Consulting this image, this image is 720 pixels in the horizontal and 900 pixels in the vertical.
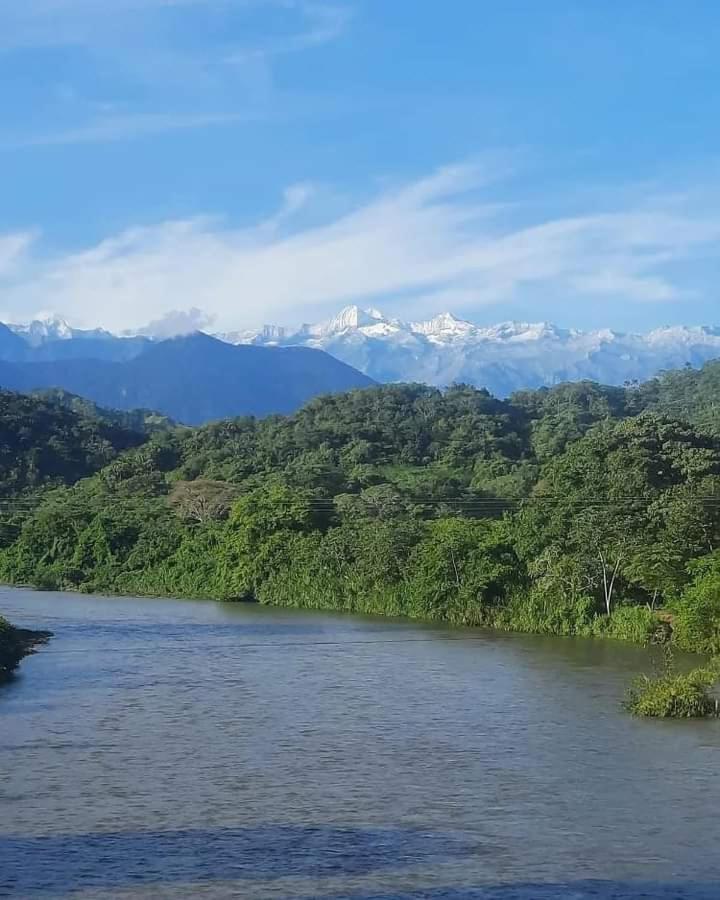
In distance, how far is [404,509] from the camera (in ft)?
157

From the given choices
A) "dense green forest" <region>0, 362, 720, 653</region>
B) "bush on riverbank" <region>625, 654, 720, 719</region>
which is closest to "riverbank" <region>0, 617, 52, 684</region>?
"dense green forest" <region>0, 362, 720, 653</region>

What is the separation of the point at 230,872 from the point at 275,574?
32887 millimetres

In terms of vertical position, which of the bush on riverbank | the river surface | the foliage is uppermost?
the foliage

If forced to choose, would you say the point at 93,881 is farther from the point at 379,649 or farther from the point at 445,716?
the point at 379,649

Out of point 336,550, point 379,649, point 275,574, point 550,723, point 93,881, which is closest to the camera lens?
point 93,881

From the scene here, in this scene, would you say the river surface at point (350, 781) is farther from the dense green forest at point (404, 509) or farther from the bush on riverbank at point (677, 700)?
the dense green forest at point (404, 509)

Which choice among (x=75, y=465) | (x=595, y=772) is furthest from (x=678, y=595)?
(x=75, y=465)

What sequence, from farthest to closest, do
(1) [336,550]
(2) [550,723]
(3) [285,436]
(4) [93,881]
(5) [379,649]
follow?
(3) [285,436], (1) [336,550], (5) [379,649], (2) [550,723], (4) [93,881]

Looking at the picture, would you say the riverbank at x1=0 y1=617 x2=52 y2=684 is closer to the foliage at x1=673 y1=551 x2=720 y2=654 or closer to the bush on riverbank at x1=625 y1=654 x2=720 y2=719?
the bush on riverbank at x1=625 y1=654 x2=720 y2=719

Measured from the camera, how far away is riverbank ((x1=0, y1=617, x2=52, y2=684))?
2542cm

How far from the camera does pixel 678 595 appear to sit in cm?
3044

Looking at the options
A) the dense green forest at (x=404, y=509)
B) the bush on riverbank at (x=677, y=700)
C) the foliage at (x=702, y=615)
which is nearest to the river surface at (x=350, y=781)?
the bush on riverbank at (x=677, y=700)

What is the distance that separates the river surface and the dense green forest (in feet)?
15.3

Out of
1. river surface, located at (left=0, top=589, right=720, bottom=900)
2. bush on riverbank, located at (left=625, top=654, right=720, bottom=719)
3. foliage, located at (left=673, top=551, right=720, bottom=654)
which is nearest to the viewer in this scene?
river surface, located at (left=0, top=589, right=720, bottom=900)
